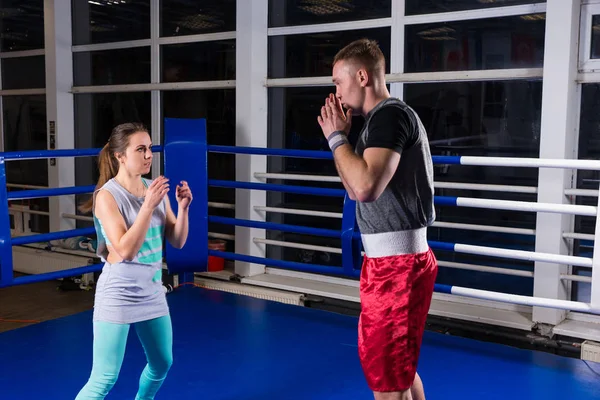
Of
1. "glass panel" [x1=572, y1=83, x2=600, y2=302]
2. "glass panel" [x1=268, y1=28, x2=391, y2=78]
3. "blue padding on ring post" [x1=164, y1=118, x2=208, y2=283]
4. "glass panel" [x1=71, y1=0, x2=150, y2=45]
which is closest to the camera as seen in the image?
"glass panel" [x1=572, y1=83, x2=600, y2=302]

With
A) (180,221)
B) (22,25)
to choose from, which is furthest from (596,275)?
(22,25)

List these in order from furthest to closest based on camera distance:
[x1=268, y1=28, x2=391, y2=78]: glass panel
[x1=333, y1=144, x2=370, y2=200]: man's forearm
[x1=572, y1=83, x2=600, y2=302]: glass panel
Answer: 1. [x1=268, y1=28, x2=391, y2=78]: glass panel
2. [x1=572, y1=83, x2=600, y2=302]: glass panel
3. [x1=333, y1=144, x2=370, y2=200]: man's forearm

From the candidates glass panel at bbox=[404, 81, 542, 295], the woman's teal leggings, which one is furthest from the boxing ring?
glass panel at bbox=[404, 81, 542, 295]

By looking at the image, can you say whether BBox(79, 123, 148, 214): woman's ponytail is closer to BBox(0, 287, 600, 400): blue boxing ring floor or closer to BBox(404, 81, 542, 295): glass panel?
BBox(0, 287, 600, 400): blue boxing ring floor

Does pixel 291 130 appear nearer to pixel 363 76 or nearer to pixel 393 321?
pixel 363 76

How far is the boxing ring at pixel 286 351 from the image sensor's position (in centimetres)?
290

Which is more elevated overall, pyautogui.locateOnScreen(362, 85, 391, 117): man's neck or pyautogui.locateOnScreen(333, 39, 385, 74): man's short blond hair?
pyautogui.locateOnScreen(333, 39, 385, 74): man's short blond hair

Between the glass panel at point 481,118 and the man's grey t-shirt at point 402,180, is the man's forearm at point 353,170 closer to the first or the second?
the man's grey t-shirt at point 402,180

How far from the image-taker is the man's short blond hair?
6.42 feet

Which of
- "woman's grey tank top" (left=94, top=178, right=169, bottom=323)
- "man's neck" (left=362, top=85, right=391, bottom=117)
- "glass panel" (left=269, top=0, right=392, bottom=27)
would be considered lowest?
"woman's grey tank top" (left=94, top=178, right=169, bottom=323)

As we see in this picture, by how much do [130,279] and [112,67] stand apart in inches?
185

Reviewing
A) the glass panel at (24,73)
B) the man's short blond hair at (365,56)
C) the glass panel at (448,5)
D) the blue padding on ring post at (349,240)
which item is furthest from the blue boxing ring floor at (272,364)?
the glass panel at (24,73)

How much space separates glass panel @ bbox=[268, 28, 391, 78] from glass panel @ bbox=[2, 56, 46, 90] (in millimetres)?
3225

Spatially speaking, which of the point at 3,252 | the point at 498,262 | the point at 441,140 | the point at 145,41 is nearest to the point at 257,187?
the point at 441,140
